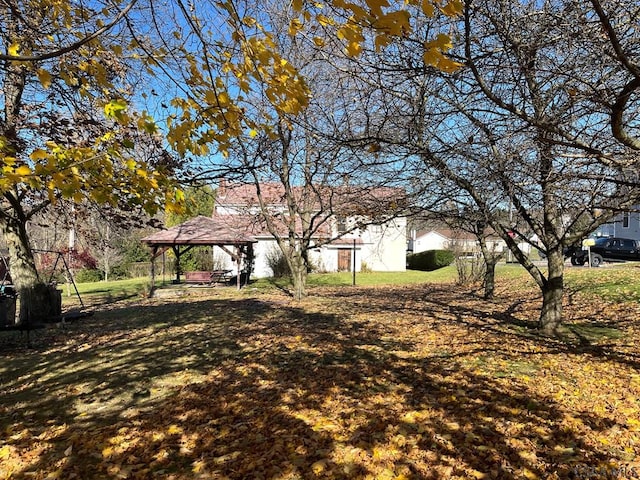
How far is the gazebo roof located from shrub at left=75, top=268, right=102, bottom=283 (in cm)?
1210

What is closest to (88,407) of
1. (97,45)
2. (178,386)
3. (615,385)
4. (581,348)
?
(178,386)

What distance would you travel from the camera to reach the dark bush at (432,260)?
33812mm

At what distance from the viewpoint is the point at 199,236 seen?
72.0 feet

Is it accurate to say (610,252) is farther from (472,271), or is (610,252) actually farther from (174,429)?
(174,429)

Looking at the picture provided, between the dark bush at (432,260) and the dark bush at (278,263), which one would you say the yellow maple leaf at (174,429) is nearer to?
the dark bush at (278,263)

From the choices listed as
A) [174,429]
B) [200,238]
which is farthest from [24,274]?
[200,238]

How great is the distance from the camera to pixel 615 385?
497 centimetres

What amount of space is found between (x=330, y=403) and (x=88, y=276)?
31735 mm

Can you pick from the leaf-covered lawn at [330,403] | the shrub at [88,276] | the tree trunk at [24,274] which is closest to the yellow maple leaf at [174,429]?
the leaf-covered lawn at [330,403]

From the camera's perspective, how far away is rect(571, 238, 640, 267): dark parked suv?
27.0 meters

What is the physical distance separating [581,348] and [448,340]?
1.99 metres

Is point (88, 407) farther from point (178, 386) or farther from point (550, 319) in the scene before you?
point (550, 319)

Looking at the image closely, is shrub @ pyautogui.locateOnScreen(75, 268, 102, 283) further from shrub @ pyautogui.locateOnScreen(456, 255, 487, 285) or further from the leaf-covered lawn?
shrub @ pyautogui.locateOnScreen(456, 255, 487, 285)

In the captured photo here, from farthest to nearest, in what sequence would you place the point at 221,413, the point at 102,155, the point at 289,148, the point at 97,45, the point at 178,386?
the point at 289,148 < the point at 178,386 < the point at 221,413 < the point at 97,45 < the point at 102,155
